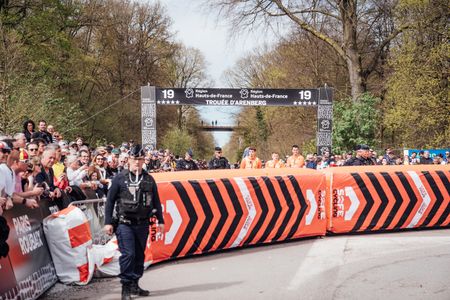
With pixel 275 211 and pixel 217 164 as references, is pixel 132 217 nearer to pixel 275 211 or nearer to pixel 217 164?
pixel 275 211

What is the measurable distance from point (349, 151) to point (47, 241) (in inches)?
961

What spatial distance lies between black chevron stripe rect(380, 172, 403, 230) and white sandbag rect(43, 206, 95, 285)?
21.6 ft

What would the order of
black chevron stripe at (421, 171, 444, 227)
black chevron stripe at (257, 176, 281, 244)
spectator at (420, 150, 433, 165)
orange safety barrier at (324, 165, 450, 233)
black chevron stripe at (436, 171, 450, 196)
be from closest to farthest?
black chevron stripe at (257, 176, 281, 244) → orange safety barrier at (324, 165, 450, 233) → black chevron stripe at (421, 171, 444, 227) → black chevron stripe at (436, 171, 450, 196) → spectator at (420, 150, 433, 165)

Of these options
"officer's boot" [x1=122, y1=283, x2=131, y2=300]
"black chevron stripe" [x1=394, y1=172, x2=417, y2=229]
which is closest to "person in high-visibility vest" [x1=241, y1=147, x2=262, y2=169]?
"black chevron stripe" [x1=394, y1=172, x2=417, y2=229]

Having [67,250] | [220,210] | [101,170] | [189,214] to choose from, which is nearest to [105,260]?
[67,250]

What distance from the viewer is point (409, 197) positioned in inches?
460

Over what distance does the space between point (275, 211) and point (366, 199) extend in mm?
2205

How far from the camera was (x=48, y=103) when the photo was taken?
27.0 m

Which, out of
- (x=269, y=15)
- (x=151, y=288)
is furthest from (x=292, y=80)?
A: (x=151, y=288)

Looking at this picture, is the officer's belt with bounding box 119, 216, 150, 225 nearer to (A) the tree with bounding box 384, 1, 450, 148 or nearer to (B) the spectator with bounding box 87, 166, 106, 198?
(B) the spectator with bounding box 87, 166, 106, 198

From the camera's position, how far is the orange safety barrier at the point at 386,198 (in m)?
11.3

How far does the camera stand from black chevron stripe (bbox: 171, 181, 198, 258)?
9195mm

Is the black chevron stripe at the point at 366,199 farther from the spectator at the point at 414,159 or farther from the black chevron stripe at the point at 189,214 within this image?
the spectator at the point at 414,159

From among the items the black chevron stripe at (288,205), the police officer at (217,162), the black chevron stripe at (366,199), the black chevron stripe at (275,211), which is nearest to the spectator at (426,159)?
the police officer at (217,162)
